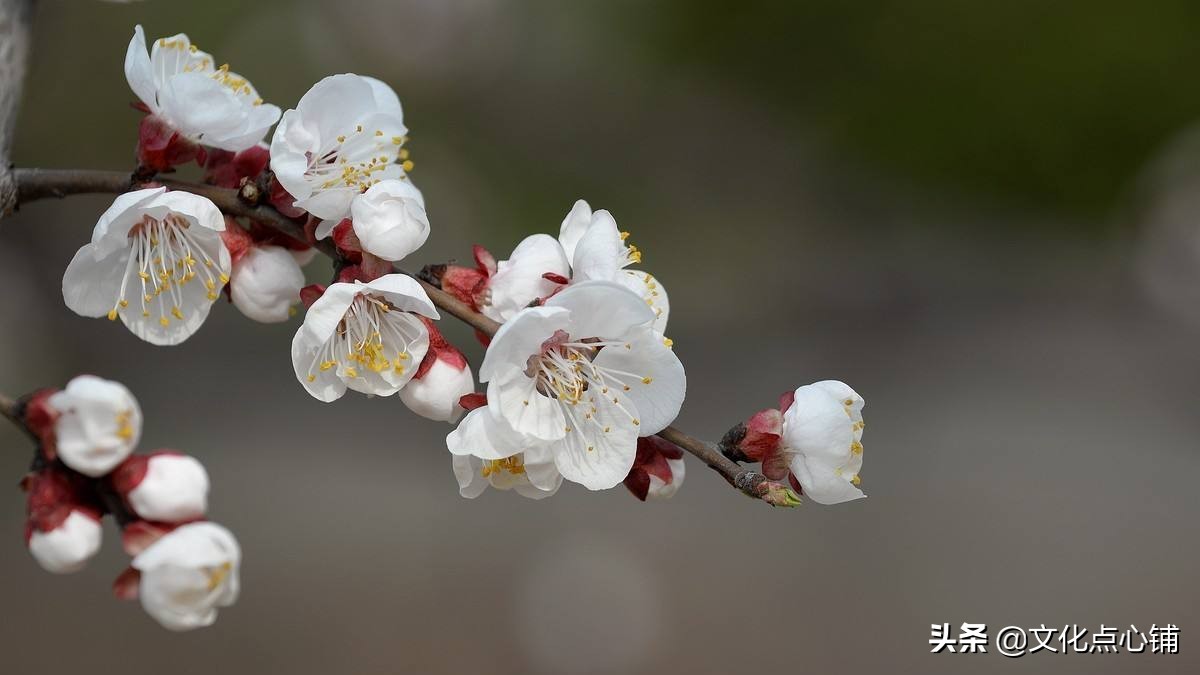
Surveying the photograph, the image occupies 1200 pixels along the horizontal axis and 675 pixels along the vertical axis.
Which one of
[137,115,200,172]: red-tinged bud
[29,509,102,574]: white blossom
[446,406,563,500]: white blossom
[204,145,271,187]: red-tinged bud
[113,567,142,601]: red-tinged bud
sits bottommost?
[113,567,142,601]: red-tinged bud

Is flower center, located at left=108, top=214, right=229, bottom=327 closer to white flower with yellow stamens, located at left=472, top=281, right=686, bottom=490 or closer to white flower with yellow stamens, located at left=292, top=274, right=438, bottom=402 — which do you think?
white flower with yellow stamens, located at left=292, top=274, right=438, bottom=402

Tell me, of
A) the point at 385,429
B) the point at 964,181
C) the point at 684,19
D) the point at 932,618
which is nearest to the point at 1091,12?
the point at 964,181

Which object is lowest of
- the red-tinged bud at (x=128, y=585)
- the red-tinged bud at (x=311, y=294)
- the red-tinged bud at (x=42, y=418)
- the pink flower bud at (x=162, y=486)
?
the red-tinged bud at (x=128, y=585)

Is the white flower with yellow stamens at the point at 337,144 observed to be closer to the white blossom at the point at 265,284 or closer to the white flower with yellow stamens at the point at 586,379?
the white blossom at the point at 265,284

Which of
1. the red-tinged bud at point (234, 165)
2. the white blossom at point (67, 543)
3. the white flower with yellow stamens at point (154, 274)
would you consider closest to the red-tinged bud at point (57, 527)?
the white blossom at point (67, 543)

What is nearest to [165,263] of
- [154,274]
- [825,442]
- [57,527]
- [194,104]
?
[154,274]

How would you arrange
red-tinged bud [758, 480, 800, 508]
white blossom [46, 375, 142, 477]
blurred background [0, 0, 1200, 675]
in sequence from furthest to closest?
blurred background [0, 0, 1200, 675] < red-tinged bud [758, 480, 800, 508] < white blossom [46, 375, 142, 477]

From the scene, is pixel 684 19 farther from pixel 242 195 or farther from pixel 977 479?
pixel 242 195

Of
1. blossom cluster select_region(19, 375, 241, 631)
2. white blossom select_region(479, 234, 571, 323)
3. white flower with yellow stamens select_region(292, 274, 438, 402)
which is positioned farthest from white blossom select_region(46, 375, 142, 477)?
white blossom select_region(479, 234, 571, 323)
